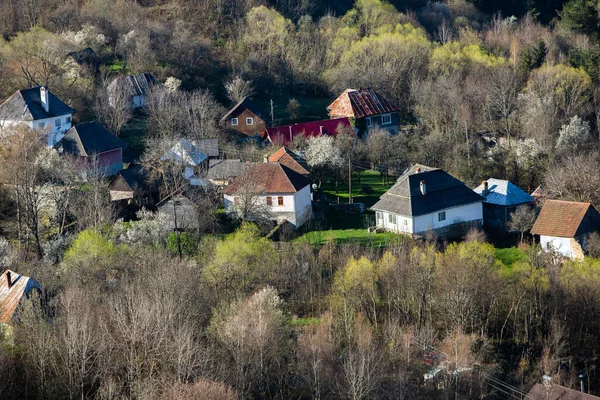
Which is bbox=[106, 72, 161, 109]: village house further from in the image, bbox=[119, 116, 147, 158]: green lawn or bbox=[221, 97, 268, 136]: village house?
bbox=[221, 97, 268, 136]: village house

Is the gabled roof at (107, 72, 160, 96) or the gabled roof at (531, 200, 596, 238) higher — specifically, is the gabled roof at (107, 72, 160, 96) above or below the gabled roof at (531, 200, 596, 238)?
above

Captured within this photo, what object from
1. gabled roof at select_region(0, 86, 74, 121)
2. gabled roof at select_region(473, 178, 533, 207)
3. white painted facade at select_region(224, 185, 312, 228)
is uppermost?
gabled roof at select_region(0, 86, 74, 121)

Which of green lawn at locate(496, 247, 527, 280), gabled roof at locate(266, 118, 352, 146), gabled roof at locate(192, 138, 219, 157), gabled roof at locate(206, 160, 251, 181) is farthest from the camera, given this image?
gabled roof at locate(266, 118, 352, 146)

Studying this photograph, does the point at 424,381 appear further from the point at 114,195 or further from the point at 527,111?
the point at 527,111

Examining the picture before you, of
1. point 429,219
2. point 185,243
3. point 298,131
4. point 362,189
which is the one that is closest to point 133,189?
point 185,243

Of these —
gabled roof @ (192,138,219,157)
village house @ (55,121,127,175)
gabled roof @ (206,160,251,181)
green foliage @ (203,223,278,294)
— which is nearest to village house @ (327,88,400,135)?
gabled roof @ (192,138,219,157)

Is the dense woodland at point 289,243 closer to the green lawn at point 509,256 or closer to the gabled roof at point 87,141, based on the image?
the green lawn at point 509,256
